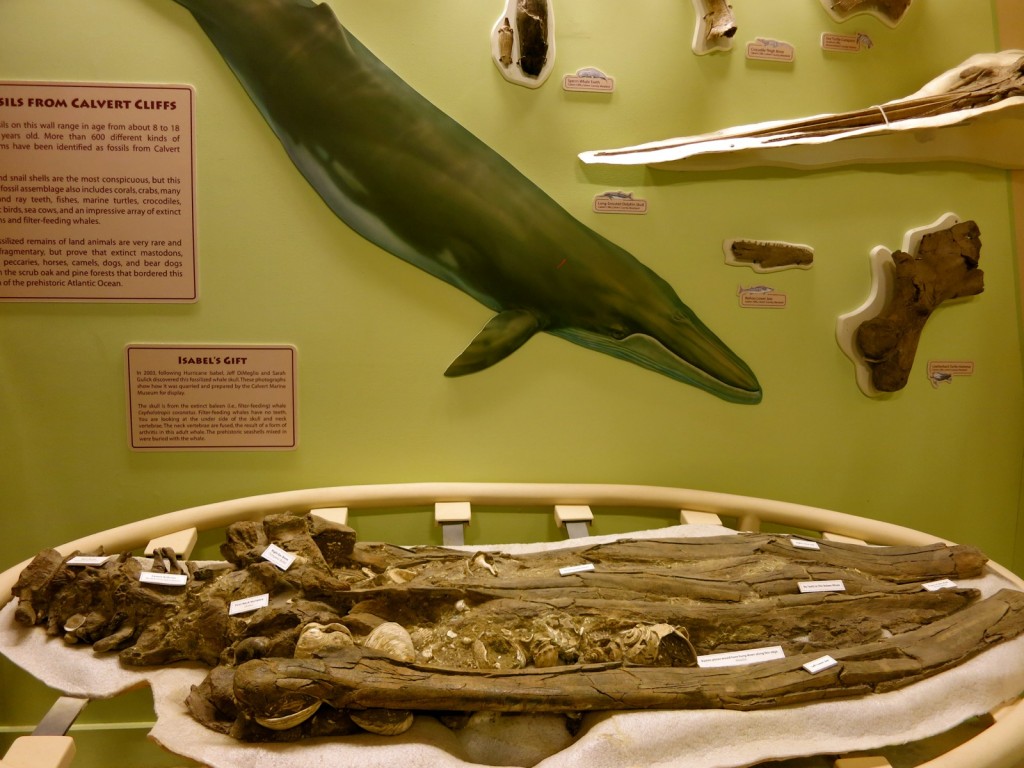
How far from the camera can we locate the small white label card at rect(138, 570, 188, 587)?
1.58 metres

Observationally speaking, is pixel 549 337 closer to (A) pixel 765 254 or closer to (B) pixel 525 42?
(A) pixel 765 254

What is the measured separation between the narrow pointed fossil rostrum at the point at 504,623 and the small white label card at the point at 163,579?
0.02m

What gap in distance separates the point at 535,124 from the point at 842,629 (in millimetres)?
1655

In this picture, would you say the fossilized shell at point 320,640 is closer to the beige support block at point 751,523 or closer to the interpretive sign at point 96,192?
the interpretive sign at point 96,192

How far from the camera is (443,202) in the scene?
7.29ft

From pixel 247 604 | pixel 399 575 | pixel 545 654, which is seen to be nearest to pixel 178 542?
pixel 247 604

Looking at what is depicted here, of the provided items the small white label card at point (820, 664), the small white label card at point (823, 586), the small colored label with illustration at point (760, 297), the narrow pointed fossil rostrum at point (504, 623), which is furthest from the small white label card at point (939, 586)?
the small colored label with illustration at point (760, 297)

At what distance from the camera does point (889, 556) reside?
6.11ft

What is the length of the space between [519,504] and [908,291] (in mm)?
1478

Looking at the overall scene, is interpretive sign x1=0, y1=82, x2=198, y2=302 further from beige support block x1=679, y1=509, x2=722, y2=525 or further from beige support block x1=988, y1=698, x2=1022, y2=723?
beige support block x1=988, y1=698, x2=1022, y2=723

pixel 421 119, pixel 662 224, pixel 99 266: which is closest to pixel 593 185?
pixel 662 224

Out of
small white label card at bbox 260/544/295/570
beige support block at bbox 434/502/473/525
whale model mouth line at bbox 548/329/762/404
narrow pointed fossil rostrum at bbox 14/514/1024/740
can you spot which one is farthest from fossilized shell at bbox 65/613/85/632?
whale model mouth line at bbox 548/329/762/404

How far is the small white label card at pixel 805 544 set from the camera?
1.88 metres

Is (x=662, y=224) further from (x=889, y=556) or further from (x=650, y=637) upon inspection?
(x=650, y=637)
